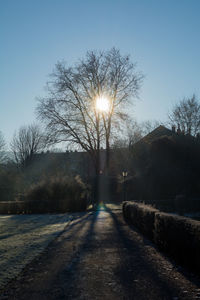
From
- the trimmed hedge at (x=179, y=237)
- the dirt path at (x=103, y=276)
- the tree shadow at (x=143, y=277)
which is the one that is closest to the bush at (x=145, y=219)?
the trimmed hedge at (x=179, y=237)

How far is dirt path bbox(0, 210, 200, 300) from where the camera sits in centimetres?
448

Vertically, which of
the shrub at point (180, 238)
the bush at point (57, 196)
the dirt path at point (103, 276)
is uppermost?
the bush at point (57, 196)

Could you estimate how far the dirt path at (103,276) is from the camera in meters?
4.48

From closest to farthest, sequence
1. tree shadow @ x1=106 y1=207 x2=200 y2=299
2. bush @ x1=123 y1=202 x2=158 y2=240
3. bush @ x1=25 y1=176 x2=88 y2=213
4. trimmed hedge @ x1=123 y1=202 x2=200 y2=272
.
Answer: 1. tree shadow @ x1=106 y1=207 x2=200 y2=299
2. trimmed hedge @ x1=123 y1=202 x2=200 y2=272
3. bush @ x1=123 y1=202 x2=158 y2=240
4. bush @ x1=25 y1=176 x2=88 y2=213

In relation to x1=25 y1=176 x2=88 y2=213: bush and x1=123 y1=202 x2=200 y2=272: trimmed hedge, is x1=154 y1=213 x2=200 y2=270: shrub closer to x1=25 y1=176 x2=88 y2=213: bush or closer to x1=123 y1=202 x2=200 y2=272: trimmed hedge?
x1=123 y1=202 x2=200 y2=272: trimmed hedge

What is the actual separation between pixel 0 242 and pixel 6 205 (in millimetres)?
16029

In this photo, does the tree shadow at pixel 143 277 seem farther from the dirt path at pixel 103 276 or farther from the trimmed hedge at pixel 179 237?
the trimmed hedge at pixel 179 237

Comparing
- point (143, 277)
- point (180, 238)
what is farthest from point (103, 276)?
point (180, 238)

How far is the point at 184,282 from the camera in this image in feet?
16.4

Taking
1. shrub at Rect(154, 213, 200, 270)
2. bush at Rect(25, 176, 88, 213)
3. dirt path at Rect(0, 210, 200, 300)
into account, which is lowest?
dirt path at Rect(0, 210, 200, 300)

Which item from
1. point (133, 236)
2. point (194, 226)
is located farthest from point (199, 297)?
point (133, 236)

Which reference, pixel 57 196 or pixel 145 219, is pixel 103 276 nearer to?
pixel 145 219

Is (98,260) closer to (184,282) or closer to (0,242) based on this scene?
(184,282)

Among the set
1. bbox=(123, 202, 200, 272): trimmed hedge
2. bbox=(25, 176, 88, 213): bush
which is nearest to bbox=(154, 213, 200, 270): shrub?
bbox=(123, 202, 200, 272): trimmed hedge
